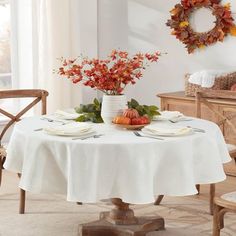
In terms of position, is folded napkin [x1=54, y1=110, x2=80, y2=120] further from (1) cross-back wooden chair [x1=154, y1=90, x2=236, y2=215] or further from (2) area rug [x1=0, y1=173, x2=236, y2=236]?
(1) cross-back wooden chair [x1=154, y1=90, x2=236, y2=215]

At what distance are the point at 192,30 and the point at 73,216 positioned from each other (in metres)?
2.38

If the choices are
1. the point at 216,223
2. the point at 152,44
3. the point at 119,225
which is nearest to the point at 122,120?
the point at 119,225

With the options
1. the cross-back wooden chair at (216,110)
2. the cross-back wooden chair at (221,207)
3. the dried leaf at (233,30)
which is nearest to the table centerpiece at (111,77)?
the cross-back wooden chair at (221,207)

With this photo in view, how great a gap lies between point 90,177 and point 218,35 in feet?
9.19

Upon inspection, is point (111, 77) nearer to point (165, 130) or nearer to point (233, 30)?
point (165, 130)

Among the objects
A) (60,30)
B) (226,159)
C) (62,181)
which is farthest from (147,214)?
(60,30)

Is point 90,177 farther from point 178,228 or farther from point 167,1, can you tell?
point 167,1

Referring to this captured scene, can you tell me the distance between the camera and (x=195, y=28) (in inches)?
223

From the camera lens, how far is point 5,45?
5.91 metres

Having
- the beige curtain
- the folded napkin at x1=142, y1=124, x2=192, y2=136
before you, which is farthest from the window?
the folded napkin at x1=142, y1=124, x2=192, y2=136

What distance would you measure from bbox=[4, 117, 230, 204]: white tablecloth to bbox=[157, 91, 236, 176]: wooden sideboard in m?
1.72

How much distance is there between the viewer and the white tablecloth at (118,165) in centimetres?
303

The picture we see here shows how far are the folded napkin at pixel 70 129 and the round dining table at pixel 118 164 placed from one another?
0.03 metres

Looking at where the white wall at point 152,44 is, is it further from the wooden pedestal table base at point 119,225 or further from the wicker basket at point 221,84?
the wooden pedestal table base at point 119,225
